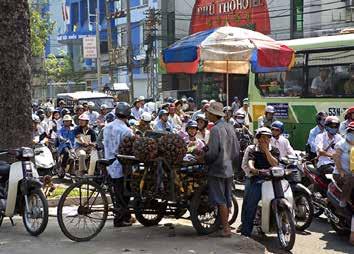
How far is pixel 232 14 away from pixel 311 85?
17831 mm

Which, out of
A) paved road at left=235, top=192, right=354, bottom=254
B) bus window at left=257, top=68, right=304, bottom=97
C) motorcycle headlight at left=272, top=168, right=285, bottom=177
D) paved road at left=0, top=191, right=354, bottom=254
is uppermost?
bus window at left=257, top=68, right=304, bottom=97

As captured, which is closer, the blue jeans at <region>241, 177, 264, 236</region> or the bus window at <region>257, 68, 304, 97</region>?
the blue jeans at <region>241, 177, 264, 236</region>

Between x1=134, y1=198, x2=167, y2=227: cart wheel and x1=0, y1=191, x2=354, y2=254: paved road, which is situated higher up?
x1=134, y1=198, x2=167, y2=227: cart wheel

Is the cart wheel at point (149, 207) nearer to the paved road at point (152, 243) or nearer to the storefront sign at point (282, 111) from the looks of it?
the paved road at point (152, 243)

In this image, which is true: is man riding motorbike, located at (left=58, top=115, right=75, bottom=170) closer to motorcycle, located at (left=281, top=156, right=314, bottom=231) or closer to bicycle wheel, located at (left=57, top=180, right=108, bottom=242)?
bicycle wheel, located at (left=57, top=180, right=108, bottom=242)

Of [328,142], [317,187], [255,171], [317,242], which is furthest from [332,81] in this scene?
[255,171]

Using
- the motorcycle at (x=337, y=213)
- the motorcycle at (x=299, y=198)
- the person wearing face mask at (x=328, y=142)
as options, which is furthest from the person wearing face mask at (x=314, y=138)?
the motorcycle at (x=337, y=213)

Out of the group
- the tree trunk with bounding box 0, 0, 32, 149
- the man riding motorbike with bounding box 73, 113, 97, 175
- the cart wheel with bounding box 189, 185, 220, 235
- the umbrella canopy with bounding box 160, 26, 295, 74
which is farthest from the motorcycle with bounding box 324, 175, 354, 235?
the man riding motorbike with bounding box 73, 113, 97, 175

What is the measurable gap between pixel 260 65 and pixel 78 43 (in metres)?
43.8

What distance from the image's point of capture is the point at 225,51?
10477 mm

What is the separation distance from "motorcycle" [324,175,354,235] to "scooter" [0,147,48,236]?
3.61 meters

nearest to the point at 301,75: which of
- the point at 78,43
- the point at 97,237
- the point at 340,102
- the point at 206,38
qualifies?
the point at 340,102

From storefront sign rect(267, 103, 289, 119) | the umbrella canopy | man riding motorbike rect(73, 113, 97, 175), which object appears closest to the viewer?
the umbrella canopy

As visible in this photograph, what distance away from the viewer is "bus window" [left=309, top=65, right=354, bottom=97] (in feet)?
41.8
